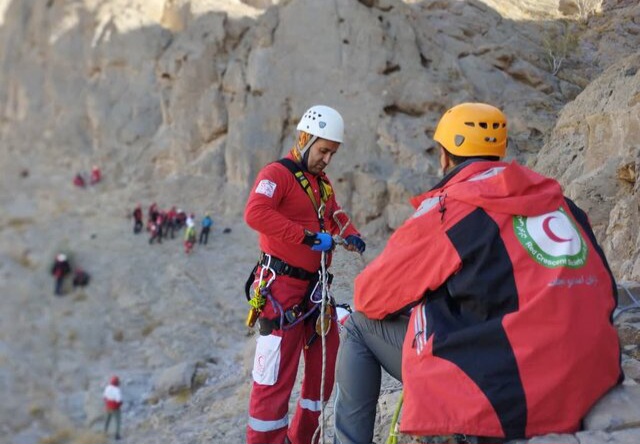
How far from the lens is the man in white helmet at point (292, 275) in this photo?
A: 3564mm

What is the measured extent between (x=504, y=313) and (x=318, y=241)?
167 centimetres

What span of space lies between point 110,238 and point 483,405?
17.4m

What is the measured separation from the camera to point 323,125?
3803mm

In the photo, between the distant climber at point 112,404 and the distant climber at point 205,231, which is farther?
the distant climber at point 205,231

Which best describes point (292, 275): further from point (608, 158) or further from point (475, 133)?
point (608, 158)

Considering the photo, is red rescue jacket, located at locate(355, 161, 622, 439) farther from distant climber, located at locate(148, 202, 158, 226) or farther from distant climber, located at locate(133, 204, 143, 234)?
distant climber, located at locate(133, 204, 143, 234)

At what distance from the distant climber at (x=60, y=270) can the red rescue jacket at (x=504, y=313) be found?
1602cm

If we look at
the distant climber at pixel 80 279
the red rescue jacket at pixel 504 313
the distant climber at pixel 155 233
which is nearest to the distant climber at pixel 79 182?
the distant climber at pixel 155 233

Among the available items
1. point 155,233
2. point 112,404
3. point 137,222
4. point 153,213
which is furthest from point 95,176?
point 112,404

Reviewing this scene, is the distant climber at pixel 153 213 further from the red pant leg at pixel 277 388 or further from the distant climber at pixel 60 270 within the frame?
the red pant leg at pixel 277 388

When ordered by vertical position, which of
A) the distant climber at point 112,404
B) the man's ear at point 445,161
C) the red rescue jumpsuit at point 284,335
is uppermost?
the man's ear at point 445,161

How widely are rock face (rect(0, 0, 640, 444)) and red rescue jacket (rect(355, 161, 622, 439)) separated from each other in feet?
18.0

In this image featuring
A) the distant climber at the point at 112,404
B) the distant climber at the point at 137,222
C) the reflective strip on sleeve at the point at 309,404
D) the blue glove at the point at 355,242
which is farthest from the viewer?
the distant climber at the point at 137,222

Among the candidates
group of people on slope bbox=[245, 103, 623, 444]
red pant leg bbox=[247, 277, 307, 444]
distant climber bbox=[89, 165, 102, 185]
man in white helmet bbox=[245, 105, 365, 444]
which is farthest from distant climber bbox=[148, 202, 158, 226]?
group of people on slope bbox=[245, 103, 623, 444]
